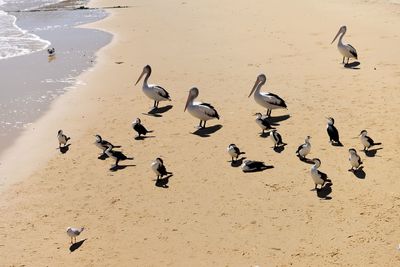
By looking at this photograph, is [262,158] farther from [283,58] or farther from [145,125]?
[283,58]

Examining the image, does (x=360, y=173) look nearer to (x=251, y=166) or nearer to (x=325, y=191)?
(x=325, y=191)

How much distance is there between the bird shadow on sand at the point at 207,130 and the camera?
1517cm

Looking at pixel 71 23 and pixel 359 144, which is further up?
pixel 359 144

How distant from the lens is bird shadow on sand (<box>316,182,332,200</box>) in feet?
36.6

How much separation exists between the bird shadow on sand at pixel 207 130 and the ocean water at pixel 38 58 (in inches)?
206

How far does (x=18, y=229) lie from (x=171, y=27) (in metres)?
21.8

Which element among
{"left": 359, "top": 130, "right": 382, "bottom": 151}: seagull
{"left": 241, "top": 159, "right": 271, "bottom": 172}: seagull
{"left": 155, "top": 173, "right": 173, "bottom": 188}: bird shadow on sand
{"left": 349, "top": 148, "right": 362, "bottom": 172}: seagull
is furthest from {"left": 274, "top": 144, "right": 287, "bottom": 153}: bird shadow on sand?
{"left": 155, "top": 173, "right": 173, "bottom": 188}: bird shadow on sand

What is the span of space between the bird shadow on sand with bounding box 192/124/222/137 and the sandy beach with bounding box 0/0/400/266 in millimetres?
117

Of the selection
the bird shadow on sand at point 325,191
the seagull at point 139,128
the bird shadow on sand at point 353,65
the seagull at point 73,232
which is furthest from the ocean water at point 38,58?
the bird shadow on sand at point 353,65

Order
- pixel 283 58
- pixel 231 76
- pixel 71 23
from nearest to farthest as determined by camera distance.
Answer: pixel 231 76 → pixel 283 58 → pixel 71 23

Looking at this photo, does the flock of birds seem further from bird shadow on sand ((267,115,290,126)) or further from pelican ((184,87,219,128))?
bird shadow on sand ((267,115,290,126))

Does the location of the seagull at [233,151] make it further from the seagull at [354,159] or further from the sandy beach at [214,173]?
the seagull at [354,159]

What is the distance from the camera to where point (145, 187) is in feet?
39.9

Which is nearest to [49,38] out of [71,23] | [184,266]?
[71,23]
